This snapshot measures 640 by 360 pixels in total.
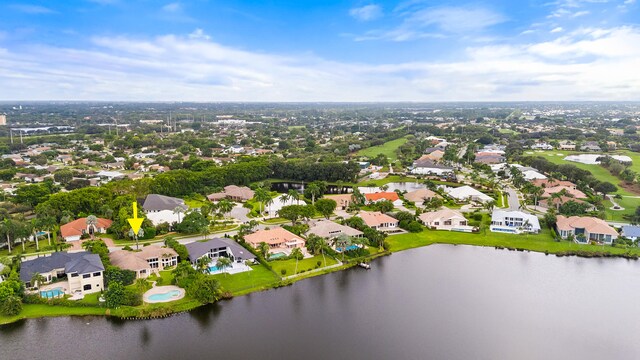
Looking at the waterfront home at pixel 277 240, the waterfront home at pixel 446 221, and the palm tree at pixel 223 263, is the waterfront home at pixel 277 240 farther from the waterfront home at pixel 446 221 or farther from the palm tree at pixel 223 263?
the waterfront home at pixel 446 221

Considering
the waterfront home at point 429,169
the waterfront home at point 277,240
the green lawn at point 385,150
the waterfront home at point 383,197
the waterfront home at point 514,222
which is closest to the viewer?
the waterfront home at point 277,240

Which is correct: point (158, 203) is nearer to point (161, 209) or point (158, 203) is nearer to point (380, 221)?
point (161, 209)

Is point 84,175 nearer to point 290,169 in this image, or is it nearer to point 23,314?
point 290,169

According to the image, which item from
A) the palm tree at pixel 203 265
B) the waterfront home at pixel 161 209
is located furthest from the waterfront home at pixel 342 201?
the palm tree at pixel 203 265

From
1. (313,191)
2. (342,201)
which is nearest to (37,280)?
(313,191)

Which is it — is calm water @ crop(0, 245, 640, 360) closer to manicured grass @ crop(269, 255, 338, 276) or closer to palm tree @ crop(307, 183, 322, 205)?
manicured grass @ crop(269, 255, 338, 276)

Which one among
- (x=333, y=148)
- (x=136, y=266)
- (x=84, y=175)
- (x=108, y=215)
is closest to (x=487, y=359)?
(x=136, y=266)

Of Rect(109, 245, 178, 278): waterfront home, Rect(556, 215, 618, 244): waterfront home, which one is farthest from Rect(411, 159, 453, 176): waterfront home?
Rect(109, 245, 178, 278): waterfront home
